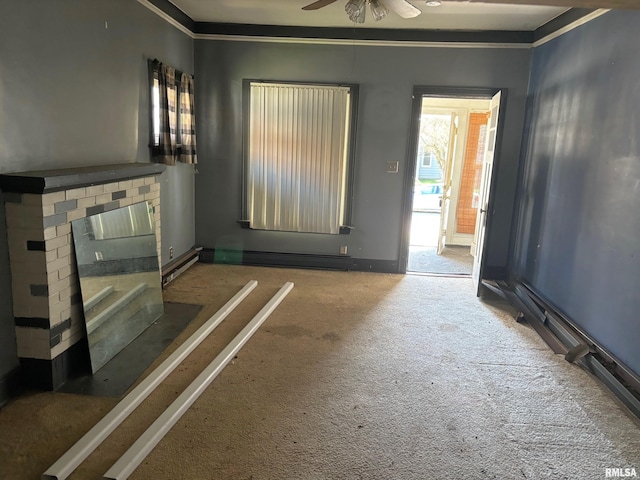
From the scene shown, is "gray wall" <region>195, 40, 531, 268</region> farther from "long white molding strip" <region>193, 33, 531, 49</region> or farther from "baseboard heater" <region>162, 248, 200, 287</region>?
"baseboard heater" <region>162, 248, 200, 287</region>

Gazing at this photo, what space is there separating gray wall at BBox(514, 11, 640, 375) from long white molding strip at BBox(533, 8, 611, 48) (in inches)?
1.8

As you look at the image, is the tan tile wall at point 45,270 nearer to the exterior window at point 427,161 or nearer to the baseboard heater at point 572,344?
the baseboard heater at point 572,344

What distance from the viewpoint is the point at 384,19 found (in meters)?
4.32

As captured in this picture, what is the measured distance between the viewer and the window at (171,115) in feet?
12.8

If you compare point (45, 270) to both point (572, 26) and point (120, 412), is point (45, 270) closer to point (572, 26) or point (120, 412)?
point (120, 412)

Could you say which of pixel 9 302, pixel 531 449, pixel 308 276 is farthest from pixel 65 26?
pixel 531 449

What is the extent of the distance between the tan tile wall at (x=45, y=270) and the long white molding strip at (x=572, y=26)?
3.76 m

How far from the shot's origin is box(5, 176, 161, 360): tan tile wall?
7.43 ft

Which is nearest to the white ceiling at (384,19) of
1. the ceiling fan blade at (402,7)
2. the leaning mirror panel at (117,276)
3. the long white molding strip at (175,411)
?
the ceiling fan blade at (402,7)

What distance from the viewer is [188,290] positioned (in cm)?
415

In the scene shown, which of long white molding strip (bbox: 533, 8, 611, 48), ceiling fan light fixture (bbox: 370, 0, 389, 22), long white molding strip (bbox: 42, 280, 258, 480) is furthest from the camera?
long white molding strip (bbox: 533, 8, 611, 48)

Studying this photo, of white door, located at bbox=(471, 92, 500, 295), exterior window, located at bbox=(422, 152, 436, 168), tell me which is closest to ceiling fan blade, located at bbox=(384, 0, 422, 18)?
white door, located at bbox=(471, 92, 500, 295)

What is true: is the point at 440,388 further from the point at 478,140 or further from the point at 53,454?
the point at 478,140

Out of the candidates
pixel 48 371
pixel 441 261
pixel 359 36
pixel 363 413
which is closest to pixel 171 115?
pixel 359 36
